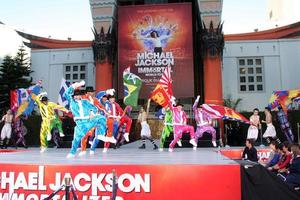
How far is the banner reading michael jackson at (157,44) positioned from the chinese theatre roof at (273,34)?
671 cm

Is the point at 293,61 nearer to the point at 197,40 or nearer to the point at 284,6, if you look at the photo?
the point at 197,40

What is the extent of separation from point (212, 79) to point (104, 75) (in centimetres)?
692

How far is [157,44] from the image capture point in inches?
770

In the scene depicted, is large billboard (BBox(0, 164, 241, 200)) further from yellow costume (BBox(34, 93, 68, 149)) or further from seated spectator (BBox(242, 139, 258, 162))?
yellow costume (BBox(34, 93, 68, 149))

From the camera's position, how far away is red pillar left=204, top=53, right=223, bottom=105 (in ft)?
64.0

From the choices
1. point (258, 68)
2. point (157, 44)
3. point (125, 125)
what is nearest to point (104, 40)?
point (157, 44)

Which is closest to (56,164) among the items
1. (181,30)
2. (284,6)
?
(181,30)

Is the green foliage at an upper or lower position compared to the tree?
lower

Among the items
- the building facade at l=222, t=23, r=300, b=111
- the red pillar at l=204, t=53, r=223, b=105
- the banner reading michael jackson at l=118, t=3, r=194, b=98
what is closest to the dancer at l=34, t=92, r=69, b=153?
the banner reading michael jackson at l=118, t=3, r=194, b=98

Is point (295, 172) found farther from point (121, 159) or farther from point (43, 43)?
point (43, 43)

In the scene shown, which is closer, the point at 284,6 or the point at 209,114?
the point at 209,114

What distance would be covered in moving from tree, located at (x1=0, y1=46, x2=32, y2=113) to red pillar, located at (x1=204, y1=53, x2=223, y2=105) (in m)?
13.6

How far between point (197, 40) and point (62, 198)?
17.7 meters

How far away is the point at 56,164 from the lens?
5000 millimetres
